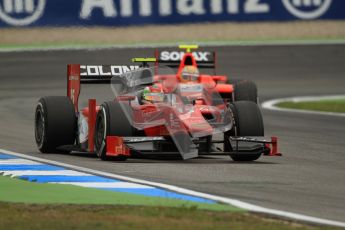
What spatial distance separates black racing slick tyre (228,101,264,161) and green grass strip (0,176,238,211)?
3.47 m

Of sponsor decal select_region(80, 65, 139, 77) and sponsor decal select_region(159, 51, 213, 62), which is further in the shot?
sponsor decal select_region(159, 51, 213, 62)

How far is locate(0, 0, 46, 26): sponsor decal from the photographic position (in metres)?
30.1

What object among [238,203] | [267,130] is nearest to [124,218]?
[238,203]

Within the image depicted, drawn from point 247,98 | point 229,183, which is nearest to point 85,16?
point 247,98

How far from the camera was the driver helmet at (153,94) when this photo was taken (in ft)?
44.5

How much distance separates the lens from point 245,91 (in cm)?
1582

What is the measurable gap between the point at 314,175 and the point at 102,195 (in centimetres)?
292

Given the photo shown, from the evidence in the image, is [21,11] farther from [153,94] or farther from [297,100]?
[153,94]

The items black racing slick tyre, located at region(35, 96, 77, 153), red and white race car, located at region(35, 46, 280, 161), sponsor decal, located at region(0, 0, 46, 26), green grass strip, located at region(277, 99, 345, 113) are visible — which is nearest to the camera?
red and white race car, located at region(35, 46, 280, 161)

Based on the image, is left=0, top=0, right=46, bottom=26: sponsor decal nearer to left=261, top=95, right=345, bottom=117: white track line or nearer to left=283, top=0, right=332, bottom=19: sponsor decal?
left=283, top=0, right=332, bottom=19: sponsor decal

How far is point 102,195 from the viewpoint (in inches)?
382

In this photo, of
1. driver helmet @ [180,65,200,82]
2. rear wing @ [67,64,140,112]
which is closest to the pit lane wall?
rear wing @ [67,64,140,112]

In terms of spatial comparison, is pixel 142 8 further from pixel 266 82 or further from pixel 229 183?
pixel 229 183

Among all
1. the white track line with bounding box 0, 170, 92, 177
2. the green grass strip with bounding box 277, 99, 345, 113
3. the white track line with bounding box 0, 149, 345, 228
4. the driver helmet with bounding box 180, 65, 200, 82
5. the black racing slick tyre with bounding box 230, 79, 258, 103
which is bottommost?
the green grass strip with bounding box 277, 99, 345, 113
